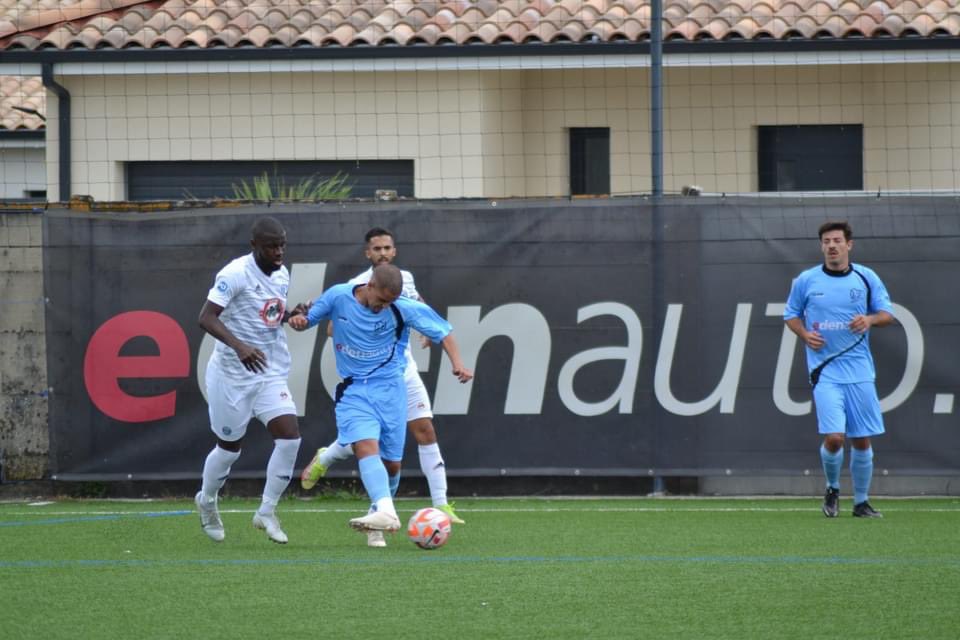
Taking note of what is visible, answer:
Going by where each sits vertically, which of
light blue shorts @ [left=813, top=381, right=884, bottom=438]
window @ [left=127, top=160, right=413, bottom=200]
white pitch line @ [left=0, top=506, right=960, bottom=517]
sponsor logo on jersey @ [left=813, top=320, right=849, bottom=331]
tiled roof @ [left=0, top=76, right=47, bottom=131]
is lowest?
white pitch line @ [left=0, top=506, right=960, bottom=517]

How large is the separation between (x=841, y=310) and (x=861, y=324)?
7.2 inches

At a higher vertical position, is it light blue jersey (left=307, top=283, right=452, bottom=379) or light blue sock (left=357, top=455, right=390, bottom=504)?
light blue jersey (left=307, top=283, right=452, bottom=379)

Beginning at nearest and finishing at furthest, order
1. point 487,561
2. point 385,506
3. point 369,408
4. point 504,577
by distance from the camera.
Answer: point 504,577 → point 487,561 → point 385,506 → point 369,408

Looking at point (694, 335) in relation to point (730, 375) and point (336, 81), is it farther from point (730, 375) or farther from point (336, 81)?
point (336, 81)

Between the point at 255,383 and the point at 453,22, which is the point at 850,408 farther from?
the point at 453,22

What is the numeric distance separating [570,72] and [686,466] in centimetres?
664

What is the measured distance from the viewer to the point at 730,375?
11648 mm

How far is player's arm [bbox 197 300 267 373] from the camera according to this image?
856 centimetres

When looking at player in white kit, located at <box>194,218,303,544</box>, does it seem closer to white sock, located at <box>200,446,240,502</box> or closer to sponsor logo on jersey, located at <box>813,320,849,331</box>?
white sock, located at <box>200,446,240,502</box>

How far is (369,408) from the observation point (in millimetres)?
8891

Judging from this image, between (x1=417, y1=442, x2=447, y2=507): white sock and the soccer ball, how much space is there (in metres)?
1.48

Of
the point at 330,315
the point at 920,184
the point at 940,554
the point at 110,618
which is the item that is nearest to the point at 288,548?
the point at 330,315

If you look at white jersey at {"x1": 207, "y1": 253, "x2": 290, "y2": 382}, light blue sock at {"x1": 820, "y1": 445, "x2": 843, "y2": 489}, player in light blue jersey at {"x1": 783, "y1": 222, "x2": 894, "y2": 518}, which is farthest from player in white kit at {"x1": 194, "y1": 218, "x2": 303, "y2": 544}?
light blue sock at {"x1": 820, "y1": 445, "x2": 843, "y2": 489}

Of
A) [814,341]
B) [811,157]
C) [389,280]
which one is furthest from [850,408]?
[811,157]
